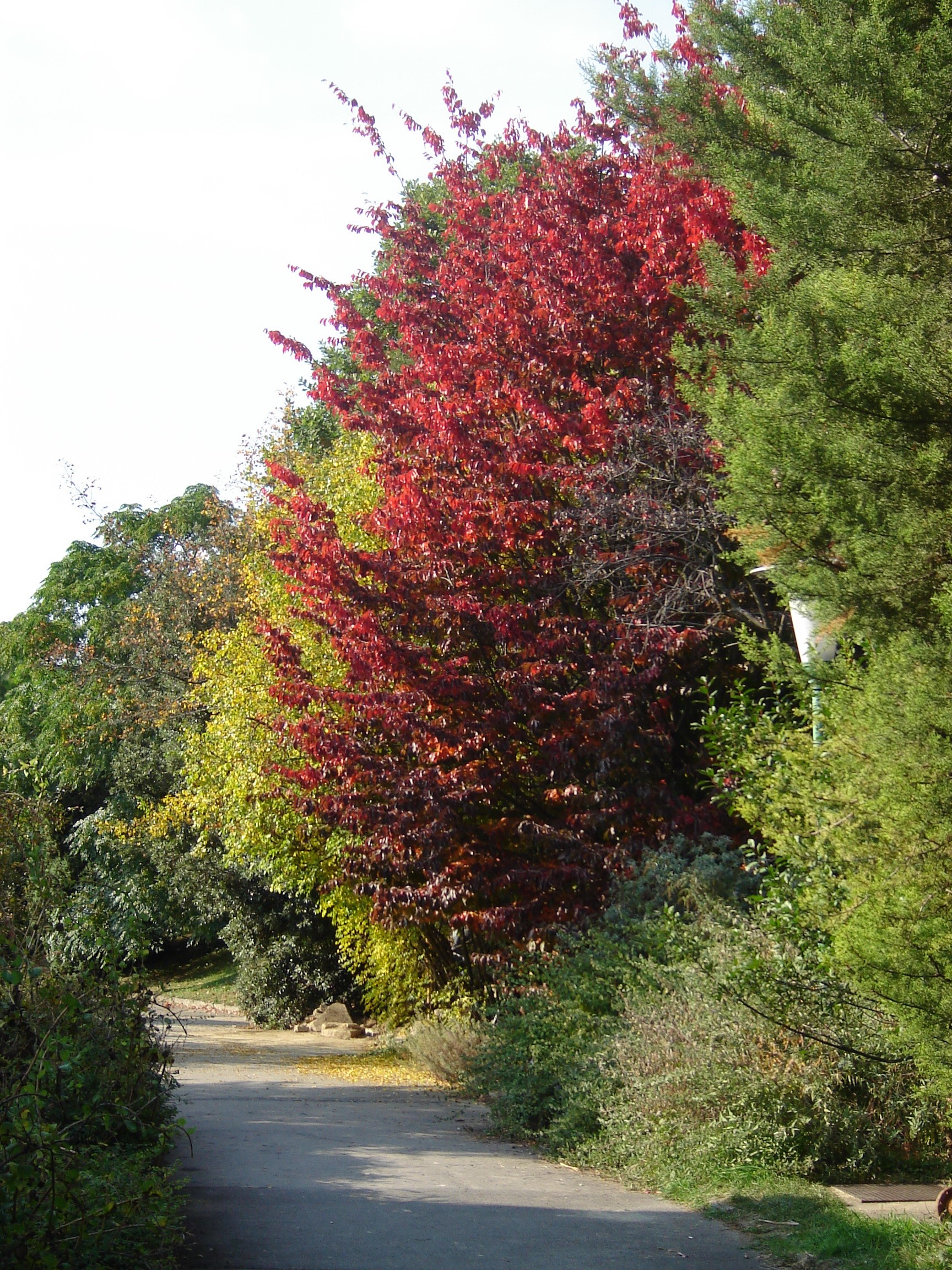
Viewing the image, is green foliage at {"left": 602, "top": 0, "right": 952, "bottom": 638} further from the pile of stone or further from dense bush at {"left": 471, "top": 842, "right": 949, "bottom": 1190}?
the pile of stone

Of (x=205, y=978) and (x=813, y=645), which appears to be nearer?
(x=813, y=645)

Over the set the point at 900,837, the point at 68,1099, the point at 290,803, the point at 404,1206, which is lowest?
the point at 404,1206

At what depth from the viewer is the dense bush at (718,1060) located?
718cm

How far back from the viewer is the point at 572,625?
11.4m

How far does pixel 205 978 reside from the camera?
31094 millimetres

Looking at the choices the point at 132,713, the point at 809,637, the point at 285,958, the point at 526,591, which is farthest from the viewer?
the point at 132,713

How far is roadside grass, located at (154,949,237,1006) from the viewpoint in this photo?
27797 mm

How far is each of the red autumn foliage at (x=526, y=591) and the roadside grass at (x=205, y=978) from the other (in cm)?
→ 1629

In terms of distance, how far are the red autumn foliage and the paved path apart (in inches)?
91.7

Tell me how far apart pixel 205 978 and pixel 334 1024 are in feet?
40.9

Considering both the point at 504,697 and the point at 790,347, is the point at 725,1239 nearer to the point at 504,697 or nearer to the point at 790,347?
the point at 790,347

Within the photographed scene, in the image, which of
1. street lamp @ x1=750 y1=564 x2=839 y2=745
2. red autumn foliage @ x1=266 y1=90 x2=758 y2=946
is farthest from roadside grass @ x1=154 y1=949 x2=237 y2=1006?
street lamp @ x1=750 y1=564 x2=839 y2=745

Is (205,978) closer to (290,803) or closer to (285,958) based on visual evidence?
(285,958)

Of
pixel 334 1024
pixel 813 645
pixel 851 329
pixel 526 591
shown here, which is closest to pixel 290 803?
pixel 526 591
